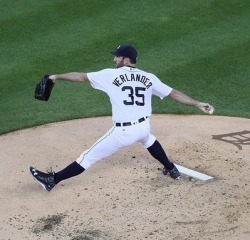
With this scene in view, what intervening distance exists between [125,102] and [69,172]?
40.6 inches

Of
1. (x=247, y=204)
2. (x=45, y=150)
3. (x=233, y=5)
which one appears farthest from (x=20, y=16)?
(x=247, y=204)

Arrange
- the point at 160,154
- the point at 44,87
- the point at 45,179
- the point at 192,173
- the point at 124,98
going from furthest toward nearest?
the point at 192,173 → the point at 160,154 → the point at 45,179 → the point at 44,87 → the point at 124,98

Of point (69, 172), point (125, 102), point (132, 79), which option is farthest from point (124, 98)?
point (69, 172)

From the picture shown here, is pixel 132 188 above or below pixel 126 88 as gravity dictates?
below

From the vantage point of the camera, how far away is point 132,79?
7289 mm

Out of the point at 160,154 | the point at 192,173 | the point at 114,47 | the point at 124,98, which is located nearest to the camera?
the point at 124,98

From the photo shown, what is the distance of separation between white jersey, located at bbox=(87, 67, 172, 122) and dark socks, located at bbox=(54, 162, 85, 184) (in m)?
0.68

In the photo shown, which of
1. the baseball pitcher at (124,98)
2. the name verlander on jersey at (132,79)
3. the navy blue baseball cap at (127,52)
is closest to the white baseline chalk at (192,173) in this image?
the baseball pitcher at (124,98)

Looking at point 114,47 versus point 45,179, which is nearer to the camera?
point 45,179

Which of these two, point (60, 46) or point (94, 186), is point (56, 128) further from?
point (60, 46)

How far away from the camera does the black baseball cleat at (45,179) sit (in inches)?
300

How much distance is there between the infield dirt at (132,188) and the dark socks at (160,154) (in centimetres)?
20

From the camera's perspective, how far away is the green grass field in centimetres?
1028

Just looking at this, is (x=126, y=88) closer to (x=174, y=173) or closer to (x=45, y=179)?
(x=174, y=173)
